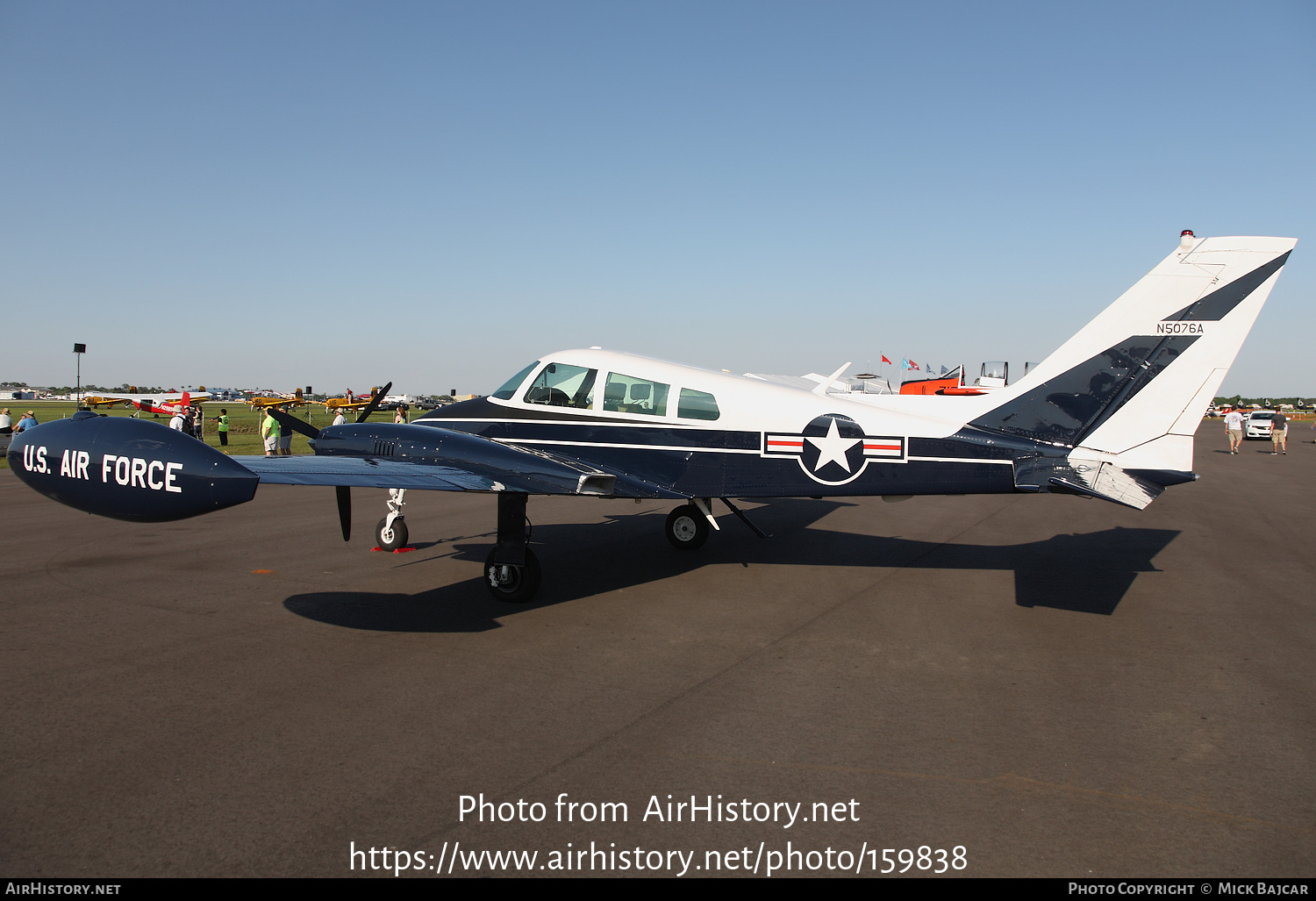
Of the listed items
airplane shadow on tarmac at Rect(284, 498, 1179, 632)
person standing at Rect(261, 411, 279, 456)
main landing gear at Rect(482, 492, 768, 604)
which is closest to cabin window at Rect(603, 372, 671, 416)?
main landing gear at Rect(482, 492, 768, 604)

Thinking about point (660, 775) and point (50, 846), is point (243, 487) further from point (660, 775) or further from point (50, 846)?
point (660, 775)

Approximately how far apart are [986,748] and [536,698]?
308cm

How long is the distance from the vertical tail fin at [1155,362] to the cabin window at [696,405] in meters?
3.11

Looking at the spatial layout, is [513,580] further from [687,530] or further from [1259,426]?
[1259,426]

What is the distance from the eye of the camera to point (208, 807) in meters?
3.68

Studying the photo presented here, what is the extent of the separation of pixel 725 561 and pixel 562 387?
11.0 ft

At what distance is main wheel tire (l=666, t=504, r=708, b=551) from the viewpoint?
1047 centimetres

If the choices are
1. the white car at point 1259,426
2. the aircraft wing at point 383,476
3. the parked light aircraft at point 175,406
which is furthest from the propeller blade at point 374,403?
the white car at point 1259,426

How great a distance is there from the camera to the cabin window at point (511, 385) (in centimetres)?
938

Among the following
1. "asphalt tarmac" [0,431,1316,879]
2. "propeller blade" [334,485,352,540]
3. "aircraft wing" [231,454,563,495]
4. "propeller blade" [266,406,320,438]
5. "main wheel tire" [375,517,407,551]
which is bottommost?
"asphalt tarmac" [0,431,1316,879]

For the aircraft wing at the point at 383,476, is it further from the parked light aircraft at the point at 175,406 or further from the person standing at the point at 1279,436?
the person standing at the point at 1279,436

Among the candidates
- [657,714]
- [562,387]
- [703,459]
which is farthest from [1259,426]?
[657,714]

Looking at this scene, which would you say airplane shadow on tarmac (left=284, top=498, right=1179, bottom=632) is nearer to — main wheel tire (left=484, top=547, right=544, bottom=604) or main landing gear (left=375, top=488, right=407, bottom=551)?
main wheel tire (left=484, top=547, right=544, bottom=604)

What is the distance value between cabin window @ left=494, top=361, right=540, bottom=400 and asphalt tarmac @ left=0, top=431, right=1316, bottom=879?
7.84 feet
